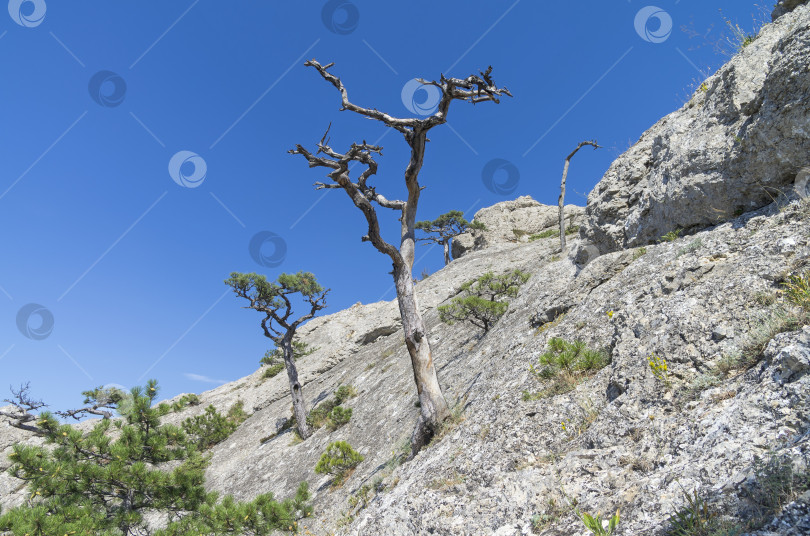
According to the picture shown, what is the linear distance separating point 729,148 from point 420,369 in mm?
8460

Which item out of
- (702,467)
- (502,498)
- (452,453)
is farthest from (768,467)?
(452,453)

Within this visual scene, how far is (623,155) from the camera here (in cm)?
1250

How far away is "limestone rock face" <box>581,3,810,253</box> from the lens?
6996mm

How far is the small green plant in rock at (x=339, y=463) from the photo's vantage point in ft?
42.3

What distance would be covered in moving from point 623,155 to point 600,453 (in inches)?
415

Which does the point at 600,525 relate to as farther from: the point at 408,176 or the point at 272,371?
the point at 272,371

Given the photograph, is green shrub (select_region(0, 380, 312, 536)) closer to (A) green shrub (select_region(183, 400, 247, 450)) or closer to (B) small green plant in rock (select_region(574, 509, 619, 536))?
(B) small green plant in rock (select_region(574, 509, 619, 536))

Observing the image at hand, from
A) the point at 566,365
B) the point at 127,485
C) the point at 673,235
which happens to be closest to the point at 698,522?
the point at 566,365

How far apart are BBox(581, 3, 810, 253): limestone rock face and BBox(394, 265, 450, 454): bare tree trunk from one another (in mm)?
6088

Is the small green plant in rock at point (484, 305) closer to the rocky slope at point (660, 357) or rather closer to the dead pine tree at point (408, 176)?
the rocky slope at point (660, 357)

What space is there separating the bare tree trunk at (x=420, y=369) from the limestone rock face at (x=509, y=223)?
1456 inches

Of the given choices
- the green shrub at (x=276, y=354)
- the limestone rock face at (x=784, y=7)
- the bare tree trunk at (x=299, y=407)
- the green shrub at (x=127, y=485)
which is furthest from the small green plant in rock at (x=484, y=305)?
the green shrub at (x=276, y=354)

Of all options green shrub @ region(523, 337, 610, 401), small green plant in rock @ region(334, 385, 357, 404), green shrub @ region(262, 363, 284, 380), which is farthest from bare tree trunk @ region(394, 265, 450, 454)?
green shrub @ region(262, 363, 284, 380)

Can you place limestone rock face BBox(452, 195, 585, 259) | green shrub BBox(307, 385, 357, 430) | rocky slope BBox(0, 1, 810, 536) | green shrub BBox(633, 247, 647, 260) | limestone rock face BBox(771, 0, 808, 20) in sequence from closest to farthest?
rocky slope BBox(0, 1, 810, 536) → limestone rock face BBox(771, 0, 808, 20) → green shrub BBox(633, 247, 647, 260) → green shrub BBox(307, 385, 357, 430) → limestone rock face BBox(452, 195, 585, 259)
